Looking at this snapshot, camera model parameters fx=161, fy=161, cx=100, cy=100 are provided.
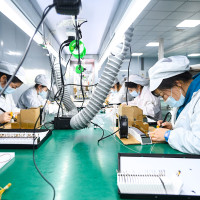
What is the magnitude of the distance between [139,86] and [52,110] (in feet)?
5.70

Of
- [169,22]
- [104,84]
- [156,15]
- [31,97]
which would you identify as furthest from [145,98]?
[169,22]

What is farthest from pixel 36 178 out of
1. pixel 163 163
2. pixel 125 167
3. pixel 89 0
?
pixel 89 0

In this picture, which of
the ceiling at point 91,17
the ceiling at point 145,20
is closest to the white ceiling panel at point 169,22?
the ceiling at point 145,20

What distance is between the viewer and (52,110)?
261 cm

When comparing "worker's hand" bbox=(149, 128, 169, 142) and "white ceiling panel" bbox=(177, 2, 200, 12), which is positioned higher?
"white ceiling panel" bbox=(177, 2, 200, 12)

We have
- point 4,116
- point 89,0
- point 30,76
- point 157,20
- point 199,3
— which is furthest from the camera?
point 157,20

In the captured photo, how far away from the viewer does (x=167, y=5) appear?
376cm

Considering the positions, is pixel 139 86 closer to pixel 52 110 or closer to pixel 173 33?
pixel 52 110

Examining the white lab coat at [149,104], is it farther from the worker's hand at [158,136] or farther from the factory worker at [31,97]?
the factory worker at [31,97]

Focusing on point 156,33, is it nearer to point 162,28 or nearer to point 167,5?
point 162,28

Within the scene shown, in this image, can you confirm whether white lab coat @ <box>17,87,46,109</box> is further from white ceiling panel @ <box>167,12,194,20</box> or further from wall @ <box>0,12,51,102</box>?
white ceiling panel @ <box>167,12,194,20</box>

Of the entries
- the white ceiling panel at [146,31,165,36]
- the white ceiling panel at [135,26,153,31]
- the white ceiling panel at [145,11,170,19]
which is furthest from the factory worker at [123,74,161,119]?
the white ceiling panel at [146,31,165,36]

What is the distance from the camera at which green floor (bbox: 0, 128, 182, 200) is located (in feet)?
2.07

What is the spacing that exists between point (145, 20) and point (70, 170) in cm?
485
